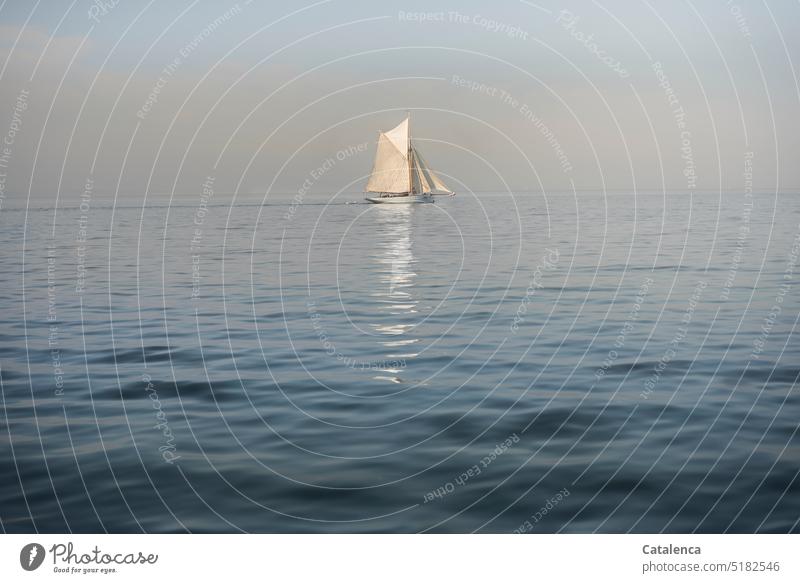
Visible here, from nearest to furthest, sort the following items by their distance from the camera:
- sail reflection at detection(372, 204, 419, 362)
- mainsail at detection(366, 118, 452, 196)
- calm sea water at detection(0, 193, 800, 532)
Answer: calm sea water at detection(0, 193, 800, 532), sail reflection at detection(372, 204, 419, 362), mainsail at detection(366, 118, 452, 196)

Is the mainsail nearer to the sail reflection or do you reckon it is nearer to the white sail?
the white sail

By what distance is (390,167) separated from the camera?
6181 inches

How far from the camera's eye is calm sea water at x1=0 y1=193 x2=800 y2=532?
10242 mm

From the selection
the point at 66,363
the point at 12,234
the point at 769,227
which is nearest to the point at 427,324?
the point at 66,363

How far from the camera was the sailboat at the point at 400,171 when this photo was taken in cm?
15611

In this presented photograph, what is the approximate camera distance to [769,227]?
212ft

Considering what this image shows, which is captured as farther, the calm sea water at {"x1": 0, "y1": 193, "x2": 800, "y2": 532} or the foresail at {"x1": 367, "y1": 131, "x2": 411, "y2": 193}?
the foresail at {"x1": 367, "y1": 131, "x2": 411, "y2": 193}

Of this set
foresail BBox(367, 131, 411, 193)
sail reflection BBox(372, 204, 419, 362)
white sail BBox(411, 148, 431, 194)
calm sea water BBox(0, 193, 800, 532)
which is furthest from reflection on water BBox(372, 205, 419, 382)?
white sail BBox(411, 148, 431, 194)

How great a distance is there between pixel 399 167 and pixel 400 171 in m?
0.75

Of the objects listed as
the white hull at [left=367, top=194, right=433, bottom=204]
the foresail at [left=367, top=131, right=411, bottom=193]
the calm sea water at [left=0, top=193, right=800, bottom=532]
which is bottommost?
the calm sea water at [left=0, top=193, right=800, bottom=532]

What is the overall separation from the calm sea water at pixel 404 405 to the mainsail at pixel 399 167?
4921 inches

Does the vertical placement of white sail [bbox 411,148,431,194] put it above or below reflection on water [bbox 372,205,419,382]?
above

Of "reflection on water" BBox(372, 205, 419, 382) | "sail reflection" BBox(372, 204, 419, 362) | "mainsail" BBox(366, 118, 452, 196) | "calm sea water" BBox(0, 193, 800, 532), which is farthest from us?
"mainsail" BBox(366, 118, 452, 196)

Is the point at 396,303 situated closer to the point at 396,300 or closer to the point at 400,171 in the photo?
the point at 396,300
